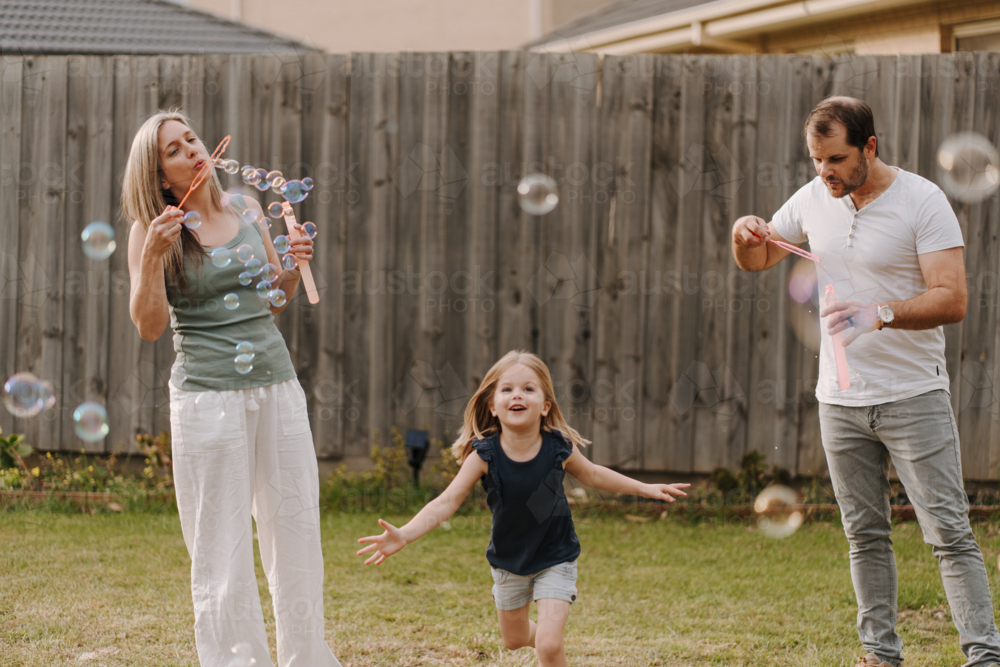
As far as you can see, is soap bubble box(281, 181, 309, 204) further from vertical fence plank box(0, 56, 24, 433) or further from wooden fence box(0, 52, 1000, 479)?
vertical fence plank box(0, 56, 24, 433)

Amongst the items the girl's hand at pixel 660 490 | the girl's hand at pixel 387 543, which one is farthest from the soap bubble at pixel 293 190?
the girl's hand at pixel 660 490

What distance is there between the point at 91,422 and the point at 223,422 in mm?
2932

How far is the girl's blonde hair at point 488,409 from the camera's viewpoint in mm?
3100

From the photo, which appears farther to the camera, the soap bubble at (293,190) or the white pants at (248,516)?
the soap bubble at (293,190)

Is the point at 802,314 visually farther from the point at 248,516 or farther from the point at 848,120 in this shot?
the point at 248,516

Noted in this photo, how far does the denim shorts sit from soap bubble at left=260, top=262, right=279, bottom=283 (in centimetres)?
120

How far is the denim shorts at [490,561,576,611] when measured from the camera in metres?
2.90

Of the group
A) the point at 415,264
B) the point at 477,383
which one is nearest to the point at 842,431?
the point at 477,383

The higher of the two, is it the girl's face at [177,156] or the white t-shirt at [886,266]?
the girl's face at [177,156]

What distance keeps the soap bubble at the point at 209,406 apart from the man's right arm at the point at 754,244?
6.06ft

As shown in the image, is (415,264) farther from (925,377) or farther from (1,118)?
(925,377)

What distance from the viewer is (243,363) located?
9.32 ft

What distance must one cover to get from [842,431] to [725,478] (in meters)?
2.12

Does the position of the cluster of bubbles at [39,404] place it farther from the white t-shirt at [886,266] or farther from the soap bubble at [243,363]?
the white t-shirt at [886,266]
